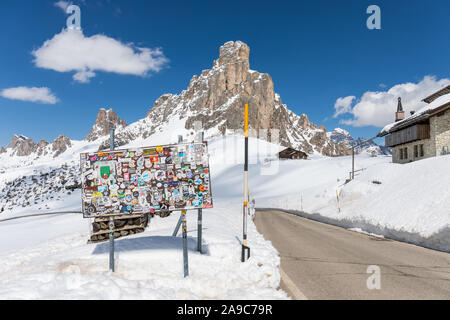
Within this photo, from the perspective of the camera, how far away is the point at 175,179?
618cm

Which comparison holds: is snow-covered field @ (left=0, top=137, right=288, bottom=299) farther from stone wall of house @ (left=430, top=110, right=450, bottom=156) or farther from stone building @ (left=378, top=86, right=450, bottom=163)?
stone building @ (left=378, top=86, right=450, bottom=163)

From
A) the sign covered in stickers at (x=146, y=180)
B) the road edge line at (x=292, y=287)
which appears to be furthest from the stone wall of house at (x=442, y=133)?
the sign covered in stickers at (x=146, y=180)

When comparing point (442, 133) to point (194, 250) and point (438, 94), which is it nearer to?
point (438, 94)

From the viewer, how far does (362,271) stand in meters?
6.51

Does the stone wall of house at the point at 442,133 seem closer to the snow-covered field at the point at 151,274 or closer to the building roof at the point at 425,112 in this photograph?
the building roof at the point at 425,112

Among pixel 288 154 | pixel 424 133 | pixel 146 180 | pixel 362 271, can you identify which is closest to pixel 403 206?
pixel 362 271

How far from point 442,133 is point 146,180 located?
32275mm

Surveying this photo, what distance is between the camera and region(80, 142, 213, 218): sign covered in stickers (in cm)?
613

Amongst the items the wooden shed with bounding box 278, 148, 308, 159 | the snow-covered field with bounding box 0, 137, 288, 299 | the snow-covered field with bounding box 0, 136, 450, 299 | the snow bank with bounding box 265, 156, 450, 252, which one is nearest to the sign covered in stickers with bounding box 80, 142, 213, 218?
the snow-covered field with bounding box 0, 137, 288, 299

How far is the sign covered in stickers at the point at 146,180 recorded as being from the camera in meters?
6.13

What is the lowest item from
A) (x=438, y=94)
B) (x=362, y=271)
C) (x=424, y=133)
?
(x=362, y=271)
